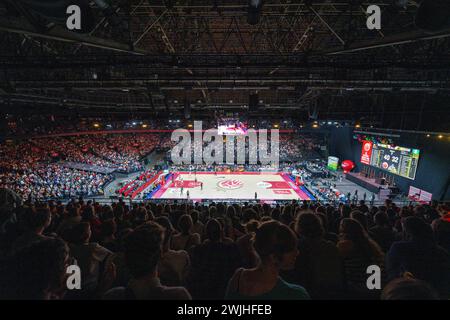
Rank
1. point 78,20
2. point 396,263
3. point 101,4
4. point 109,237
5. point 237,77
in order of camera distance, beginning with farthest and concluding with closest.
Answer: point 237,77, point 101,4, point 78,20, point 109,237, point 396,263

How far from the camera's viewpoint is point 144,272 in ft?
6.15

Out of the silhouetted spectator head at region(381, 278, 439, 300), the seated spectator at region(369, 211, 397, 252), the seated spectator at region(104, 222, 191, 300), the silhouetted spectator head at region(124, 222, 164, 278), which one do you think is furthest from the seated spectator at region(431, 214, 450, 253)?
the silhouetted spectator head at region(124, 222, 164, 278)

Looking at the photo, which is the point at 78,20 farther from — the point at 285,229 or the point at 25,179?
the point at 25,179

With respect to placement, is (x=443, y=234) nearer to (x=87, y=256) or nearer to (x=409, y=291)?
(x=409, y=291)

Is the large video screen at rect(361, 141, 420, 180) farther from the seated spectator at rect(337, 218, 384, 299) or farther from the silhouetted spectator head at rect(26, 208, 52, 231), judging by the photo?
the silhouetted spectator head at rect(26, 208, 52, 231)

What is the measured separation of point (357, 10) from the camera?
10266 millimetres

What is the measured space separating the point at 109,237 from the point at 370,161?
95.9ft

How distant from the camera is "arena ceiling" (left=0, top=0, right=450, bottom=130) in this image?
320 inches

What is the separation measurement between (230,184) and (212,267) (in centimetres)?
2522

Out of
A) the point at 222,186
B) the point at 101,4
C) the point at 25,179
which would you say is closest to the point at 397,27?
the point at 101,4

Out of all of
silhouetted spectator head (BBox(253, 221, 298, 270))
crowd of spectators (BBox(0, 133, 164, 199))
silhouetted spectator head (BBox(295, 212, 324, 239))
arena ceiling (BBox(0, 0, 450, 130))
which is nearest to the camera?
silhouetted spectator head (BBox(253, 221, 298, 270))

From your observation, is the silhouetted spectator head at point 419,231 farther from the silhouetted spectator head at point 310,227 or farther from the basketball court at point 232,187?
the basketball court at point 232,187

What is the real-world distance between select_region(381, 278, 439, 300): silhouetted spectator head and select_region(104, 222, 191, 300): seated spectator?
4.66ft

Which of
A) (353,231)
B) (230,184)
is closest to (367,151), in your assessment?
(230,184)
